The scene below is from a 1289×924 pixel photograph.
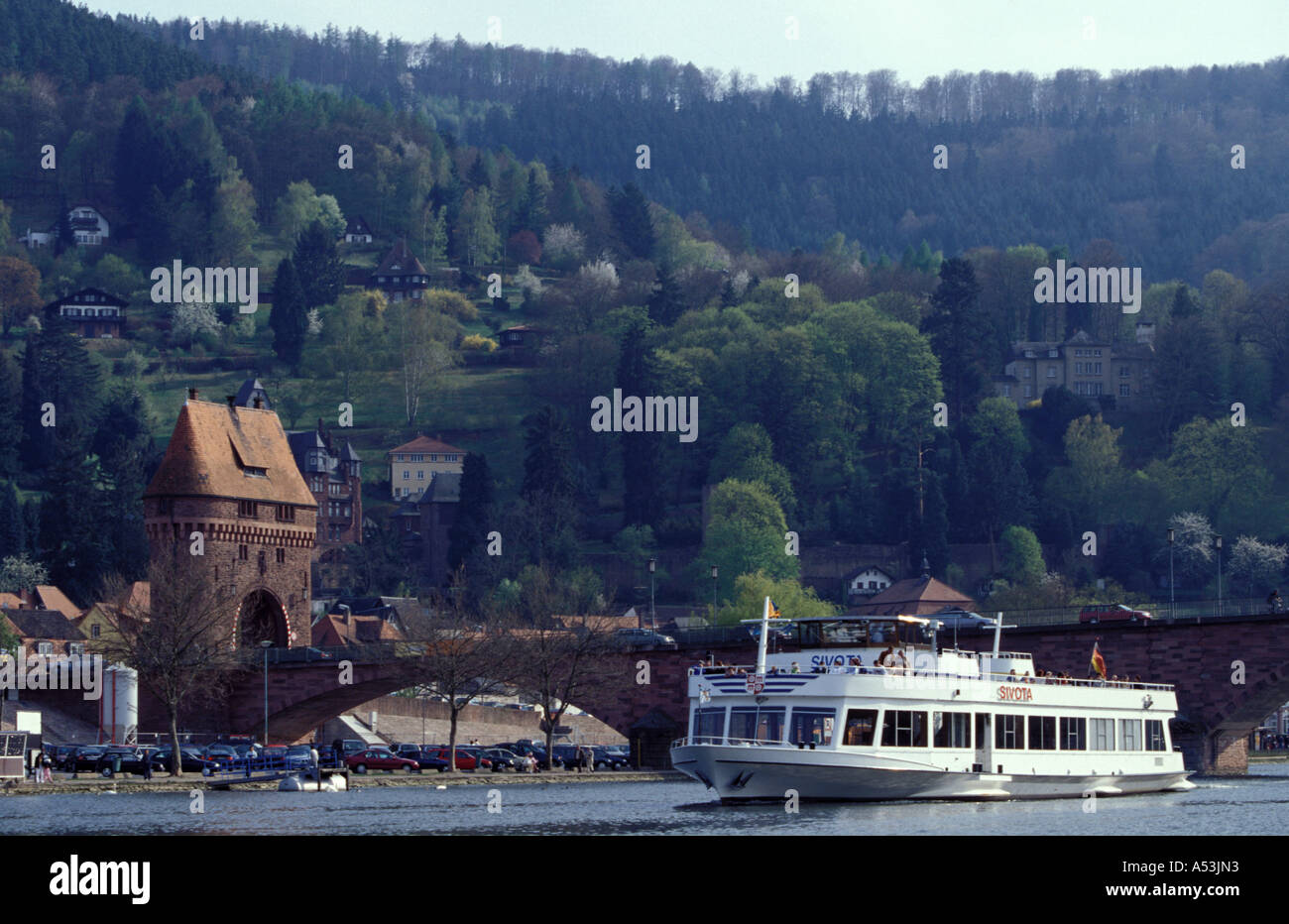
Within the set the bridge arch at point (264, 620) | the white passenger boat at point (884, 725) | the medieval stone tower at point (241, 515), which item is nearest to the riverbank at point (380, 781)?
the white passenger boat at point (884, 725)

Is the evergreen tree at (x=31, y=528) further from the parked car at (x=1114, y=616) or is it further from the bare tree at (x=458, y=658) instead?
the parked car at (x=1114, y=616)

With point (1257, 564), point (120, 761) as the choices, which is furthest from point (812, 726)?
point (1257, 564)

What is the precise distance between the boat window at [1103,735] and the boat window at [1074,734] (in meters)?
0.58

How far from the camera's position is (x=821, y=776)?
185ft

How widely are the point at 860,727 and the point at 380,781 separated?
2948cm

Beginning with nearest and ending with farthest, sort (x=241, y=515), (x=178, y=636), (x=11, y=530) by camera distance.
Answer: (x=178, y=636) < (x=241, y=515) < (x=11, y=530)

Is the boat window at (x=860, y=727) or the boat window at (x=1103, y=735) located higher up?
the boat window at (x=860, y=727)

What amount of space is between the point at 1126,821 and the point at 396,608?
121 metres

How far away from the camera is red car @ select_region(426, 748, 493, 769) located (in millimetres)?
92750

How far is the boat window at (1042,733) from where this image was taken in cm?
6303

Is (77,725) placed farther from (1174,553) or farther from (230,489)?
(1174,553)

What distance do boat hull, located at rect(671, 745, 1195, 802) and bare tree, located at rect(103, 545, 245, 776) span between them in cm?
3267
